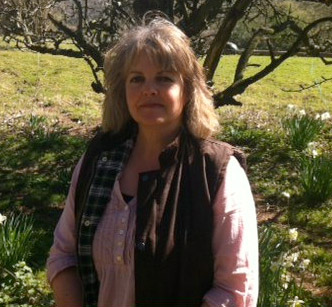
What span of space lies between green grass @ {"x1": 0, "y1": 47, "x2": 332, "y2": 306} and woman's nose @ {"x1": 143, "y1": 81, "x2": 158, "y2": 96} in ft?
7.46

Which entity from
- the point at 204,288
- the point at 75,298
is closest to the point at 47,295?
the point at 75,298

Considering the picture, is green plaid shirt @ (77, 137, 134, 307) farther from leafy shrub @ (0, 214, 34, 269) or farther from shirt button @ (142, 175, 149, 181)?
leafy shrub @ (0, 214, 34, 269)

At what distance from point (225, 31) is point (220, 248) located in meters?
3.08

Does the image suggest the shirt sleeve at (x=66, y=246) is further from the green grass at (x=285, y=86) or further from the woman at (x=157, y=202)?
the green grass at (x=285, y=86)

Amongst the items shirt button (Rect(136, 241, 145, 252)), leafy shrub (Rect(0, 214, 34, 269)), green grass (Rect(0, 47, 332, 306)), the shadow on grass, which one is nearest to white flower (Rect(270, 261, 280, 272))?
green grass (Rect(0, 47, 332, 306))

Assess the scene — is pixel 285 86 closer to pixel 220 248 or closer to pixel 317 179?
pixel 317 179

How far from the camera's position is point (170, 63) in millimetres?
1947

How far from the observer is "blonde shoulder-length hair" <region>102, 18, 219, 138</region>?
196cm

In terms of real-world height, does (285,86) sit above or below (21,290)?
above

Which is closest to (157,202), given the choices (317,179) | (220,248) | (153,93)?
(220,248)

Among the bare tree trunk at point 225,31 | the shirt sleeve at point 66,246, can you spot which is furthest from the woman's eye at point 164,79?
the bare tree trunk at point 225,31

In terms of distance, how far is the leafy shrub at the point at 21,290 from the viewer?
11.7 feet

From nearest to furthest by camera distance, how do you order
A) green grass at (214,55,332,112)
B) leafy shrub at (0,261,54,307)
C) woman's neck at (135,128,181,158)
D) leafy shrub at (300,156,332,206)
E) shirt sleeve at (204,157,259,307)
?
shirt sleeve at (204,157,259,307), woman's neck at (135,128,181,158), leafy shrub at (0,261,54,307), leafy shrub at (300,156,332,206), green grass at (214,55,332,112)

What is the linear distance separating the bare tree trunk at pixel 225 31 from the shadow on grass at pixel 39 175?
69.7 inches
